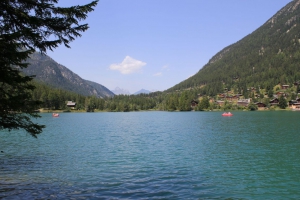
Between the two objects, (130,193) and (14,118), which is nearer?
(14,118)

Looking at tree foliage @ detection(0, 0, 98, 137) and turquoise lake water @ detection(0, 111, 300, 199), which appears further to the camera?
turquoise lake water @ detection(0, 111, 300, 199)

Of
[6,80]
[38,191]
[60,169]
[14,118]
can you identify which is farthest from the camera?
[60,169]

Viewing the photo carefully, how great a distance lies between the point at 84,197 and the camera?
15.7 meters

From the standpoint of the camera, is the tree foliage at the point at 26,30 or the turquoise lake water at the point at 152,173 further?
the turquoise lake water at the point at 152,173

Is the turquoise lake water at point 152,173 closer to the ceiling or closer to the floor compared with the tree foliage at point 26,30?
closer to the floor

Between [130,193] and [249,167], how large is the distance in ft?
41.4

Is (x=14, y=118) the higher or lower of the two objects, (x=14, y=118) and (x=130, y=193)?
the higher

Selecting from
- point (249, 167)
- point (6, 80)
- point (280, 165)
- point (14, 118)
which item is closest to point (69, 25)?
point (6, 80)

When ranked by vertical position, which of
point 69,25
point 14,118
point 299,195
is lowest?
point 299,195

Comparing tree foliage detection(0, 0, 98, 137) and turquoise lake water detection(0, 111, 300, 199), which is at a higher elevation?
tree foliage detection(0, 0, 98, 137)

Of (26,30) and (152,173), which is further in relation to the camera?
(152,173)

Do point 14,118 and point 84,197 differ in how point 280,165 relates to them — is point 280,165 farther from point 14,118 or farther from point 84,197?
point 14,118

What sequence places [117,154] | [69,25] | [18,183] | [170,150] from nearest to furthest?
[69,25] → [18,183] → [117,154] → [170,150]

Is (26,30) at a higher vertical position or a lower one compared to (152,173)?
higher
